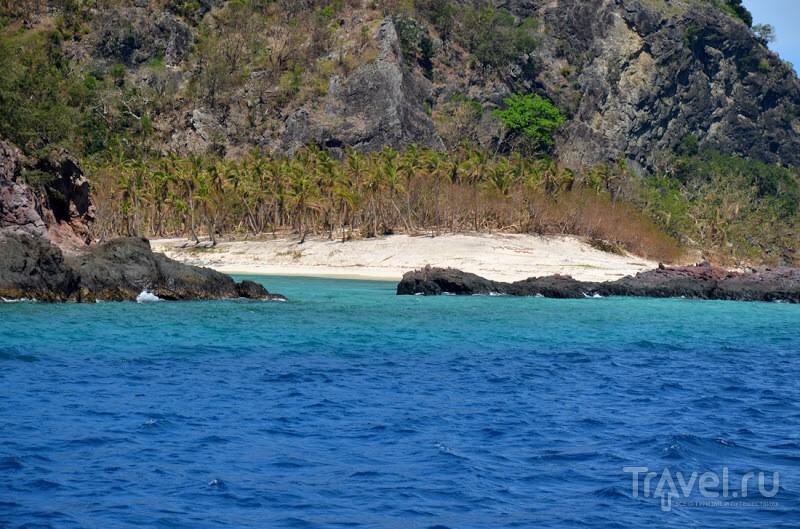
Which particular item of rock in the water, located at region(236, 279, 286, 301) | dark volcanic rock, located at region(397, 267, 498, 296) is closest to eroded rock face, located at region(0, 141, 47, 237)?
rock in the water, located at region(236, 279, 286, 301)

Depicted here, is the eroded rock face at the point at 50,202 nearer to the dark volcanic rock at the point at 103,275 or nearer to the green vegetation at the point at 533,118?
the dark volcanic rock at the point at 103,275

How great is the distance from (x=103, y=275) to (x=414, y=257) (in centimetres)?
3670

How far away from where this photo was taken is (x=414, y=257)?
84.1 metres

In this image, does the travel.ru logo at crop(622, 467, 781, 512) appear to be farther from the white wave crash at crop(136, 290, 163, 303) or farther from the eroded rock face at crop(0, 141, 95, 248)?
the eroded rock face at crop(0, 141, 95, 248)

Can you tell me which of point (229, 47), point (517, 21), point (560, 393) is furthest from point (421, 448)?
point (517, 21)

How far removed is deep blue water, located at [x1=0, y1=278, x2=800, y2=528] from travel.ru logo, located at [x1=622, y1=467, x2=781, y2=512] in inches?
3.6

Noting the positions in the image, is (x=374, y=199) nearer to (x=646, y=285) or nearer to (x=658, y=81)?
(x=646, y=285)

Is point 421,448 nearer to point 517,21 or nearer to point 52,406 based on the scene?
point 52,406

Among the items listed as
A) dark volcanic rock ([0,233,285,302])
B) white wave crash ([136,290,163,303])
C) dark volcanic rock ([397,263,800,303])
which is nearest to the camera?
dark volcanic rock ([0,233,285,302])

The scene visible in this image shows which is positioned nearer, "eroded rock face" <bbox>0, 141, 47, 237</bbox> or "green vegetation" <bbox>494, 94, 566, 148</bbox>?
"eroded rock face" <bbox>0, 141, 47, 237</bbox>

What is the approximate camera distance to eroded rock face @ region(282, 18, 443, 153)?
460 feet

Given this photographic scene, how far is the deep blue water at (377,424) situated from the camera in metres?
16.3

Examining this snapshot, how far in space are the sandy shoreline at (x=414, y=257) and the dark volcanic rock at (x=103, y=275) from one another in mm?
25444

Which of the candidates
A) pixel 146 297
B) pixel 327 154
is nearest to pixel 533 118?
pixel 327 154
